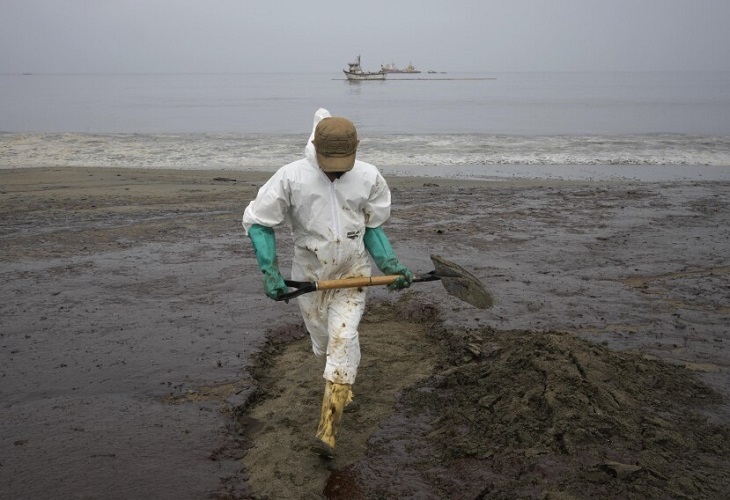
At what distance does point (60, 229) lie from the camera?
8.68m

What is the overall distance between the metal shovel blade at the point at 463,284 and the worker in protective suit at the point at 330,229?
511 mm

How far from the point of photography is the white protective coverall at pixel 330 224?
3.37m

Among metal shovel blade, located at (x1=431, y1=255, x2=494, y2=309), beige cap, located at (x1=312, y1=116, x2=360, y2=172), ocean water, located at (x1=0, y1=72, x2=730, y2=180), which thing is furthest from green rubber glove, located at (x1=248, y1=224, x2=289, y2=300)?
ocean water, located at (x1=0, y1=72, x2=730, y2=180)

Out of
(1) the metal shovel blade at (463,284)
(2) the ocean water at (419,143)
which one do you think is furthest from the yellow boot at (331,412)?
(2) the ocean water at (419,143)

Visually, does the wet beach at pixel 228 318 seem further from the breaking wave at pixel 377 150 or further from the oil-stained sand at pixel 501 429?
the breaking wave at pixel 377 150

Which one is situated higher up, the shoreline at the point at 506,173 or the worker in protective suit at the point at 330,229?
the worker in protective suit at the point at 330,229

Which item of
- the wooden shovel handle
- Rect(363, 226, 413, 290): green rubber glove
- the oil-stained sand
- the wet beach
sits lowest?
the wet beach

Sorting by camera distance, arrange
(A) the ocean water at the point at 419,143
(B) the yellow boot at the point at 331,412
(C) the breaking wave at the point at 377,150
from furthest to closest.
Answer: (C) the breaking wave at the point at 377,150 → (A) the ocean water at the point at 419,143 → (B) the yellow boot at the point at 331,412

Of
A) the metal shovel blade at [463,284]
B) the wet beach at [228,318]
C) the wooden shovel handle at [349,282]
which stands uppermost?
the wooden shovel handle at [349,282]

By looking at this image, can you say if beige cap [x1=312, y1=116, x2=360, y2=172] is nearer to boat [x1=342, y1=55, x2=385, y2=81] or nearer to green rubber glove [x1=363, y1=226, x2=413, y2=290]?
green rubber glove [x1=363, y1=226, x2=413, y2=290]

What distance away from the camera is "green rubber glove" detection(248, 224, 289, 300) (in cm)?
330

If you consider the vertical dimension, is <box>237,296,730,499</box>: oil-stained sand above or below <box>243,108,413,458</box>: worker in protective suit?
below

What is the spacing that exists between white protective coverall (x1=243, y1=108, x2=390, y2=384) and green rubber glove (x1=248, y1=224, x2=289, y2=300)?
0.06 m

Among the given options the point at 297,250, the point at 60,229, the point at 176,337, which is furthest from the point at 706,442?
the point at 60,229
